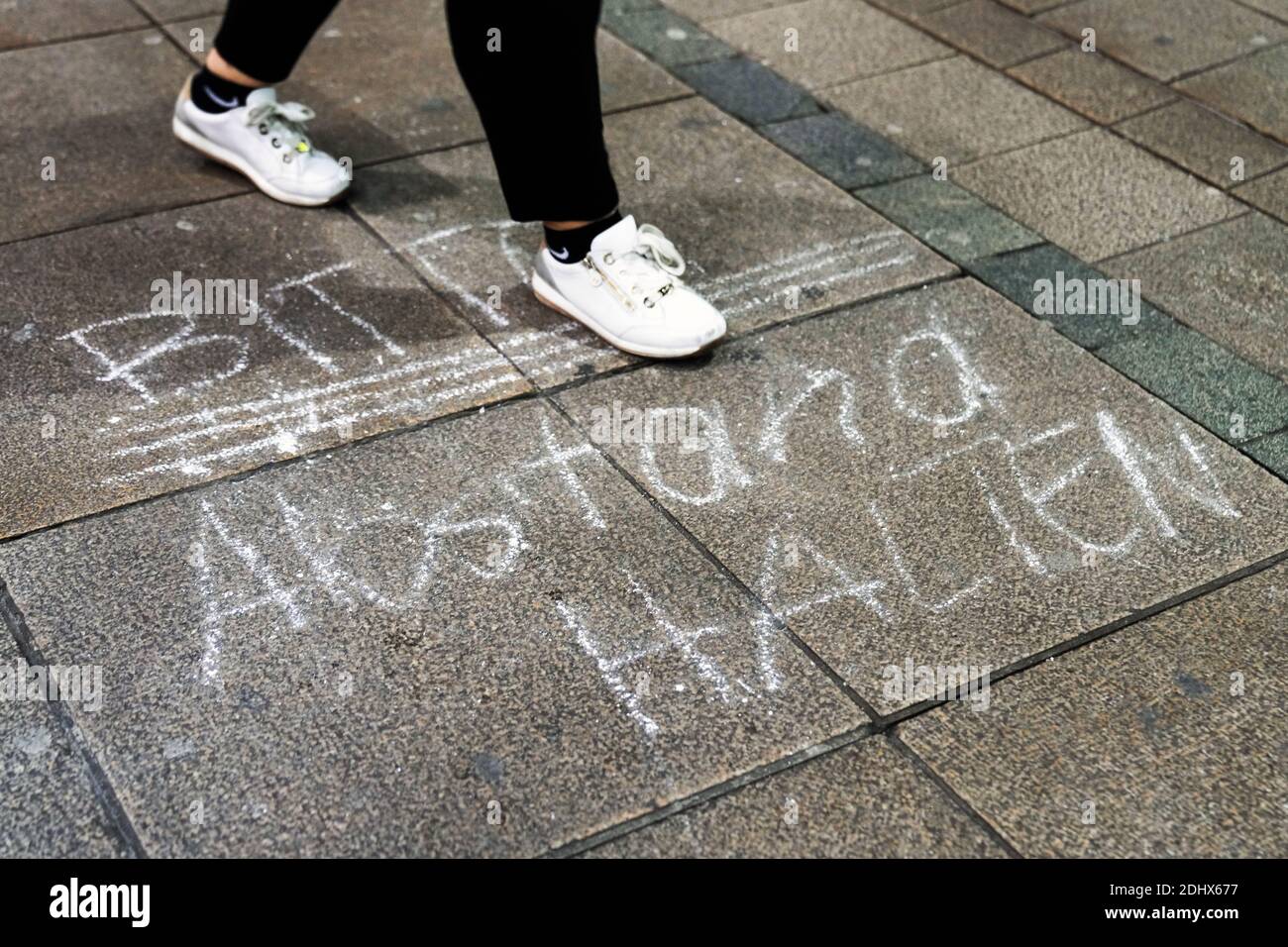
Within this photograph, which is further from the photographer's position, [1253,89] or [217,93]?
[1253,89]

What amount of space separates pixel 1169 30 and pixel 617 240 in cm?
264

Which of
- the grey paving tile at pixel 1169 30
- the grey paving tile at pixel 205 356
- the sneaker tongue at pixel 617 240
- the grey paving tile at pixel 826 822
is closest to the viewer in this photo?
the grey paving tile at pixel 826 822

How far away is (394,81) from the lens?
15.1 feet

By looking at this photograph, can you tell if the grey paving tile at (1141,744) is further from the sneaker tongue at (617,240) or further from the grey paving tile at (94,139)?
the grey paving tile at (94,139)

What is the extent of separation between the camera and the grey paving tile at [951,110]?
4.41 meters

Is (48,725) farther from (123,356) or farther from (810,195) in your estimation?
(810,195)

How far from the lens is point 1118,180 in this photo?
421cm

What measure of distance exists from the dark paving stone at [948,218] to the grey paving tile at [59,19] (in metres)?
2.56

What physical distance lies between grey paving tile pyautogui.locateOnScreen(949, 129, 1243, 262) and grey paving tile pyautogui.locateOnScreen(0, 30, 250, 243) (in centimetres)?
211

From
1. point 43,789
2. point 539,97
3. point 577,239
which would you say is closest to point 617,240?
point 577,239

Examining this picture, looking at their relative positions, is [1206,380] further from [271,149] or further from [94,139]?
[94,139]

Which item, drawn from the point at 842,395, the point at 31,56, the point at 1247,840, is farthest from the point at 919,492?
the point at 31,56
